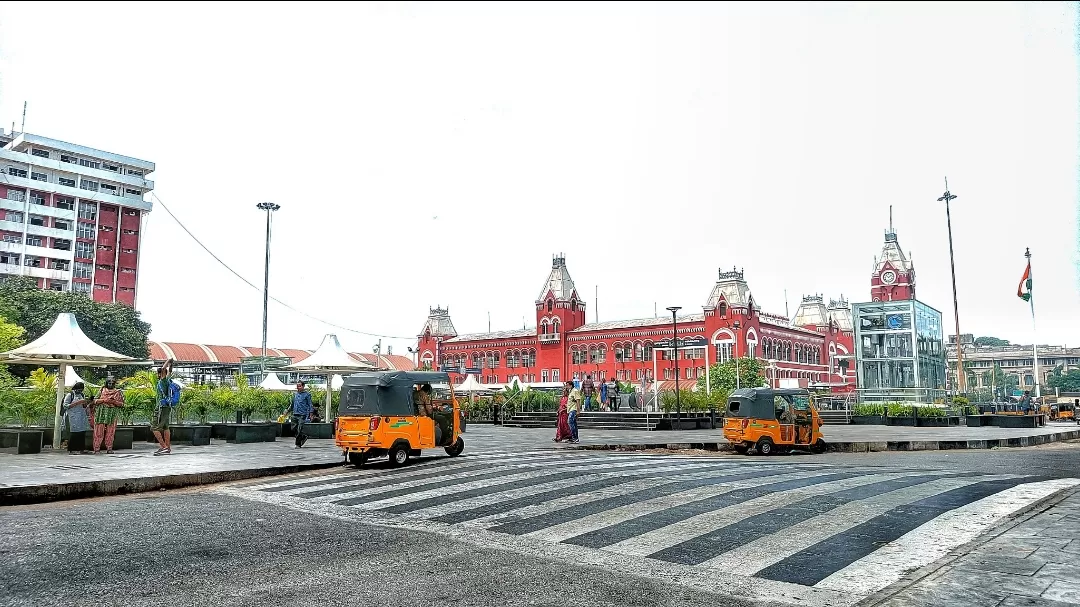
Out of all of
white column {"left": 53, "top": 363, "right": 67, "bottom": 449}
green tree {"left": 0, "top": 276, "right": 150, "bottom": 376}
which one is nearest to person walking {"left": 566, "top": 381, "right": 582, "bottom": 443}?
white column {"left": 53, "top": 363, "right": 67, "bottom": 449}

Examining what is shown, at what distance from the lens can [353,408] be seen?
46.9 feet

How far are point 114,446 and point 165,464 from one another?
4.19 m

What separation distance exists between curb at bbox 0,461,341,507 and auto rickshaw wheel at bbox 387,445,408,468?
6.53 ft

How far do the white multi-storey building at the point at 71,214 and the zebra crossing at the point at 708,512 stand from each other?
71808 millimetres

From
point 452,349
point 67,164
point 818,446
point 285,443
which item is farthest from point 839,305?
point 67,164

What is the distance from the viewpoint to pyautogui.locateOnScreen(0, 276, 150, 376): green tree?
180 ft

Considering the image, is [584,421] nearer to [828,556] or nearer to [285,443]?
[285,443]

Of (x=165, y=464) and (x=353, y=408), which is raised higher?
(x=353, y=408)

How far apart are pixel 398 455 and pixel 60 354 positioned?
8.89m

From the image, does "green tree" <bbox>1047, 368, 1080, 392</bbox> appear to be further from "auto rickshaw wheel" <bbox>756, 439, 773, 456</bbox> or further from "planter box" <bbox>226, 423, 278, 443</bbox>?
"planter box" <bbox>226, 423, 278, 443</bbox>

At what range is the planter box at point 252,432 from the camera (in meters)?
20.3

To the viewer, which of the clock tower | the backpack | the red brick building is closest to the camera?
the backpack

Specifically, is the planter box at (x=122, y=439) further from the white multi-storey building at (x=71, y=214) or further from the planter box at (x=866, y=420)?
the white multi-storey building at (x=71, y=214)

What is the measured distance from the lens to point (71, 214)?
77188mm
